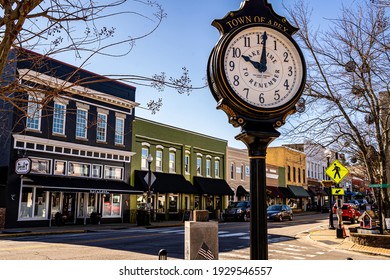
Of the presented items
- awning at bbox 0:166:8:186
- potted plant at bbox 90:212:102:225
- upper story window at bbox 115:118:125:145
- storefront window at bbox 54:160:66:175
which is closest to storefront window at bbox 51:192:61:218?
storefront window at bbox 54:160:66:175

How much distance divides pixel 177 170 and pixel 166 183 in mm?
3125

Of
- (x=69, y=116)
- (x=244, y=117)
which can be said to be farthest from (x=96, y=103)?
(x=244, y=117)

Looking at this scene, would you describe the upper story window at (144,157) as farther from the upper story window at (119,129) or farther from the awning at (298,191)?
the awning at (298,191)

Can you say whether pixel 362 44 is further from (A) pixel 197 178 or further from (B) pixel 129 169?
(A) pixel 197 178

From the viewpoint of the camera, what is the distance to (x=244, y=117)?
4.05 metres

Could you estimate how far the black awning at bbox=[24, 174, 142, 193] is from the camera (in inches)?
914

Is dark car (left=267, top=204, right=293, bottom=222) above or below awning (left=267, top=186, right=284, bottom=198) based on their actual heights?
below

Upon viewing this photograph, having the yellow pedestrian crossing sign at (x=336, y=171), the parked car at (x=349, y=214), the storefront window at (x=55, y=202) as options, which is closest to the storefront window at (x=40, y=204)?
the storefront window at (x=55, y=202)

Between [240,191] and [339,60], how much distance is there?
92.4 ft

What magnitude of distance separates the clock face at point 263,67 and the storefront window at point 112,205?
25385mm

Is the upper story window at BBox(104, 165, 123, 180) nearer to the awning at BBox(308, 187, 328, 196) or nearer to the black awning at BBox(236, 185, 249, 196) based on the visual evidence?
the black awning at BBox(236, 185, 249, 196)

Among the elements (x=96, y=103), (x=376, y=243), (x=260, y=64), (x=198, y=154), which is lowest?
(x=376, y=243)

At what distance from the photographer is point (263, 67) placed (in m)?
4.03

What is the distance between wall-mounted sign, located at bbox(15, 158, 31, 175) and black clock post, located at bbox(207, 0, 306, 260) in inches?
788
